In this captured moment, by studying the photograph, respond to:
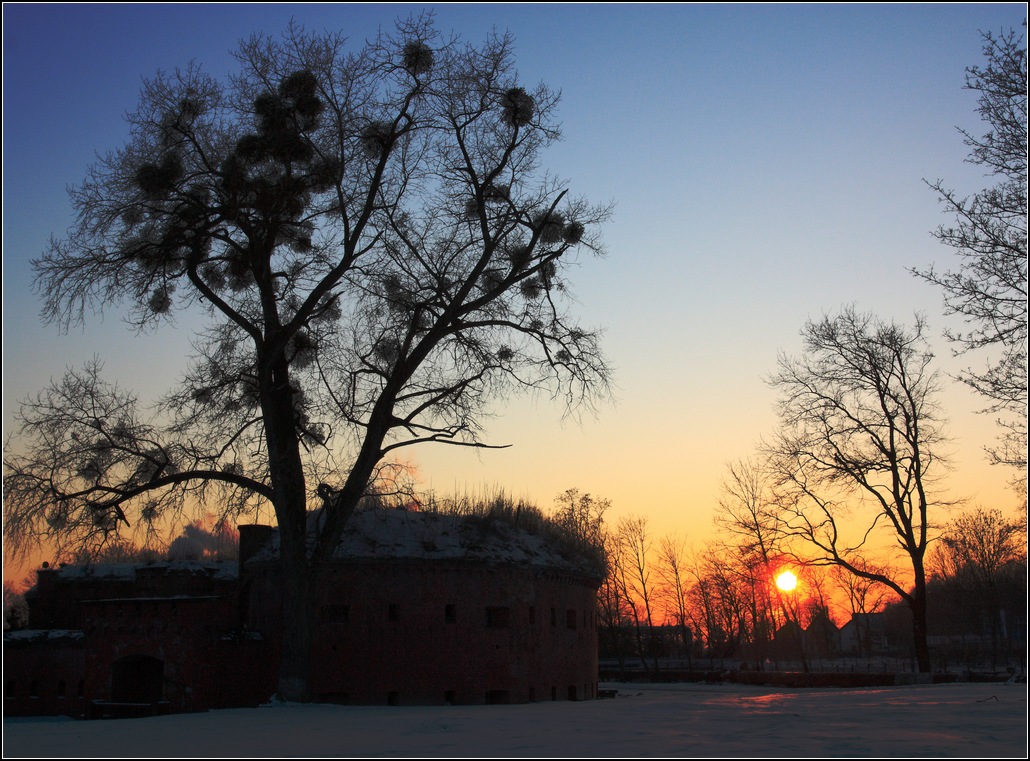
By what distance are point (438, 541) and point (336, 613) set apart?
3669 millimetres

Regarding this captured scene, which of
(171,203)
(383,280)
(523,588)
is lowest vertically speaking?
(523,588)

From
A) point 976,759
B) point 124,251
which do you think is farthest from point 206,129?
point 976,759

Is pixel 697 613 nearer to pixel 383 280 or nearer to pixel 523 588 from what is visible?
pixel 523 588

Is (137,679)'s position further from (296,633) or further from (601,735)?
(601,735)

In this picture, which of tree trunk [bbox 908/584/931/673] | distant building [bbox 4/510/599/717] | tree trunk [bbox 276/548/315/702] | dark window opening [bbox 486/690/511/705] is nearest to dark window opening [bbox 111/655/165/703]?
distant building [bbox 4/510/599/717]

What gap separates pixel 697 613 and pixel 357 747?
253 feet

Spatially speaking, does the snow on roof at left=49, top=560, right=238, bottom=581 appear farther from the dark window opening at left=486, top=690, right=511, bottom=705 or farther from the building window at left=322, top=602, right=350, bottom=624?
the dark window opening at left=486, top=690, right=511, bottom=705

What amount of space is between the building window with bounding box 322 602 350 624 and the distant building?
0.03m

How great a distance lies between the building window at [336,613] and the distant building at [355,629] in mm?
35

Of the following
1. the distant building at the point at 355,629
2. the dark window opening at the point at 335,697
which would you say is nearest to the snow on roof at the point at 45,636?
the distant building at the point at 355,629

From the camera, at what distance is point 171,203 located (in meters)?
19.5

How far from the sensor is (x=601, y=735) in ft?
27.8

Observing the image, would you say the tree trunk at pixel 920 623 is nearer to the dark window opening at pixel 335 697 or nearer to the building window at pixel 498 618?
the building window at pixel 498 618

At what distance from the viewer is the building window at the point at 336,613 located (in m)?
24.4
